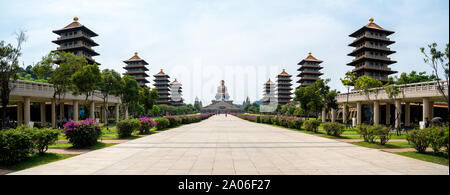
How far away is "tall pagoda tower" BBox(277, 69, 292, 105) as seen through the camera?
4254 inches

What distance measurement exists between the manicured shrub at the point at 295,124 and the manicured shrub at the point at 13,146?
856 inches

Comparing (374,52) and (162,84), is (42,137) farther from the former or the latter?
(162,84)

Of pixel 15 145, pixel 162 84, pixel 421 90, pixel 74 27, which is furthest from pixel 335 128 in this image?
pixel 162 84

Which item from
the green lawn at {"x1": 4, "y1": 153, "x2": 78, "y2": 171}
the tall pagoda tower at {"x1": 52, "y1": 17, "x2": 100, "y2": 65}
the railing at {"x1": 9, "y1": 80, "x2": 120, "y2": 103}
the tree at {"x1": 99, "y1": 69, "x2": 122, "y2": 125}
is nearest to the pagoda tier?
the tall pagoda tower at {"x1": 52, "y1": 17, "x2": 100, "y2": 65}

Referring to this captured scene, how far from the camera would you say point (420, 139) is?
988 cm

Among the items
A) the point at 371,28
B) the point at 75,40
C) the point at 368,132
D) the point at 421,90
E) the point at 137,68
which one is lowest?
the point at 368,132

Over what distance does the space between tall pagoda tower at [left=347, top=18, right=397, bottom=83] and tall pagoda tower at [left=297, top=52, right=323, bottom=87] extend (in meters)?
26.8

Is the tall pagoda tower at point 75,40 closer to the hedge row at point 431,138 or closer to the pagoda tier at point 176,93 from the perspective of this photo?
the hedge row at point 431,138

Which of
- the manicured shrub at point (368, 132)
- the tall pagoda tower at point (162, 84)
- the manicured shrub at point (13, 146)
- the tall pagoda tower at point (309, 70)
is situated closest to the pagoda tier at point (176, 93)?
the tall pagoda tower at point (162, 84)

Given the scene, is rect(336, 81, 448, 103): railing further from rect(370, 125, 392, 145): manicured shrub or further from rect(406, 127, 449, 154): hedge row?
rect(406, 127, 449, 154): hedge row

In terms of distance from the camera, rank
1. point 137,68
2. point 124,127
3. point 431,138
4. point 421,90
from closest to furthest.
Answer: point 431,138 → point 124,127 → point 421,90 → point 137,68

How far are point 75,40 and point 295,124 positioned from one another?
55.5 m

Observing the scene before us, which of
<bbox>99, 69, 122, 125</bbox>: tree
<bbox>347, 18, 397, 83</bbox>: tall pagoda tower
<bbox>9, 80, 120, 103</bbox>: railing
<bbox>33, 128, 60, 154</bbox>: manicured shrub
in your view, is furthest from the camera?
<bbox>347, 18, 397, 83</bbox>: tall pagoda tower
